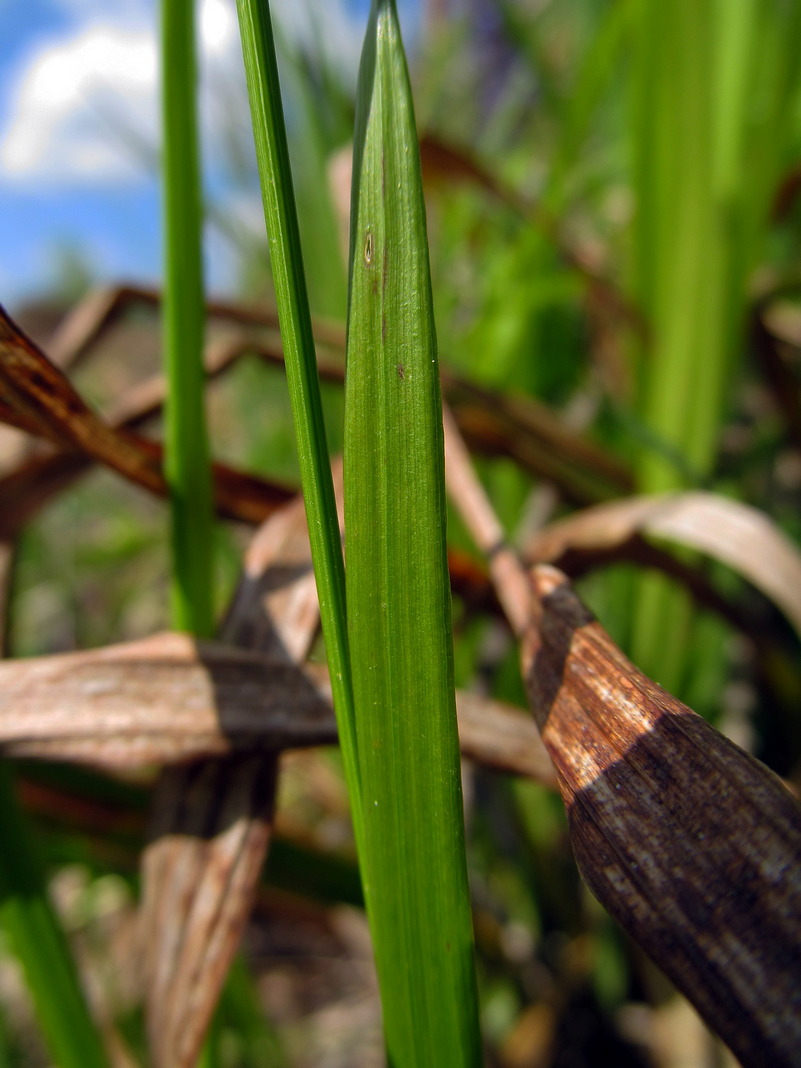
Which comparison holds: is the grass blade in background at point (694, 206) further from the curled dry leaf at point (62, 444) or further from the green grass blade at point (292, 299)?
the green grass blade at point (292, 299)

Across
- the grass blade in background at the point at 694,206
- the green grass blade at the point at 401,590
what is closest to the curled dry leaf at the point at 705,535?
the grass blade in background at the point at 694,206

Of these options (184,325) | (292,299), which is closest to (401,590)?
(292,299)

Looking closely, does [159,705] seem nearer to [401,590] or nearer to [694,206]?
[401,590]

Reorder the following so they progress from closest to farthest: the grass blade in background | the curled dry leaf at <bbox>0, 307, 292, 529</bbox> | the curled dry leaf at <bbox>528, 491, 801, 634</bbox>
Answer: the curled dry leaf at <bbox>0, 307, 292, 529</bbox>, the curled dry leaf at <bbox>528, 491, 801, 634</bbox>, the grass blade in background

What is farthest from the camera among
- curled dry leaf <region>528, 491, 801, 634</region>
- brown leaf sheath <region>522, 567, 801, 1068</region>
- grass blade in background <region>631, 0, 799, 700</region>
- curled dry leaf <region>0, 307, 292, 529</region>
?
grass blade in background <region>631, 0, 799, 700</region>

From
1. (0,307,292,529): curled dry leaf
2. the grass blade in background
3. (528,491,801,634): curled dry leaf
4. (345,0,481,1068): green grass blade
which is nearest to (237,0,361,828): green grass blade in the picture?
(345,0,481,1068): green grass blade

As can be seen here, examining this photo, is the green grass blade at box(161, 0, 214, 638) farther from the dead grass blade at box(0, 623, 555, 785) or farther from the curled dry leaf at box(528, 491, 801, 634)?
the curled dry leaf at box(528, 491, 801, 634)
